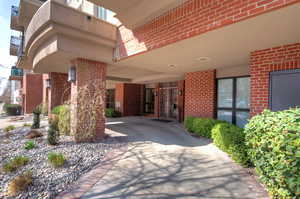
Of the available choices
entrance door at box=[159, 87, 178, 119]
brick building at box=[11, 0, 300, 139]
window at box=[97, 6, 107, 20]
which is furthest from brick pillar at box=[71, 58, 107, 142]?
entrance door at box=[159, 87, 178, 119]

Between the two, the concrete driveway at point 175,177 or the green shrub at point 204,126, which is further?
the green shrub at point 204,126

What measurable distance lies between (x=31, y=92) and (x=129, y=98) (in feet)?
36.9

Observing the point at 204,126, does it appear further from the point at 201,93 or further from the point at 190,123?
the point at 201,93

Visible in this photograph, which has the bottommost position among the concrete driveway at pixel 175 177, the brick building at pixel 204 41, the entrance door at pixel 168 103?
the concrete driveway at pixel 175 177

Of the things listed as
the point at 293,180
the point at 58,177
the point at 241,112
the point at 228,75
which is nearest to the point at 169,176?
the point at 293,180

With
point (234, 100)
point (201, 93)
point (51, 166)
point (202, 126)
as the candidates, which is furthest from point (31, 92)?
point (234, 100)

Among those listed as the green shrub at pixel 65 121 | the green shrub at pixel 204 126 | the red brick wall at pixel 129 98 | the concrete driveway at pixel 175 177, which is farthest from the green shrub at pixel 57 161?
the red brick wall at pixel 129 98

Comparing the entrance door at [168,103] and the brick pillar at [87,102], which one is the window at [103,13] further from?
the entrance door at [168,103]

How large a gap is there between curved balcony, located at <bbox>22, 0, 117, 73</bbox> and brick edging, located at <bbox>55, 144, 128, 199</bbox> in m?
3.50

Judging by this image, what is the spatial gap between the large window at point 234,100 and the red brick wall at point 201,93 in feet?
1.14

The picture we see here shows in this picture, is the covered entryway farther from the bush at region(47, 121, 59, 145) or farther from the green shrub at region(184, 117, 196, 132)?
the bush at region(47, 121, 59, 145)

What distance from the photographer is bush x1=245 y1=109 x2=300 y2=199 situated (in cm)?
194

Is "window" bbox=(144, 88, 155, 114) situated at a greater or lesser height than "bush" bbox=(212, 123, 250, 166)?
greater

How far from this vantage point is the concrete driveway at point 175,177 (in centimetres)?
264
